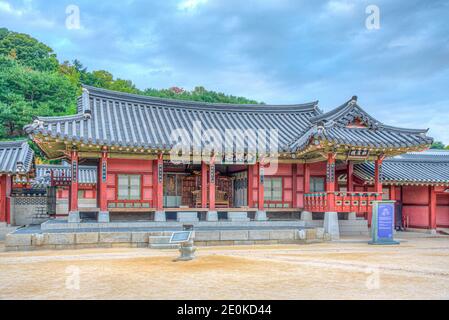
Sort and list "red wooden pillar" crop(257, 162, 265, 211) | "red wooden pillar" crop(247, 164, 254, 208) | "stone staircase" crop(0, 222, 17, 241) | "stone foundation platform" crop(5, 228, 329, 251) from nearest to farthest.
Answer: "stone foundation platform" crop(5, 228, 329, 251), "red wooden pillar" crop(257, 162, 265, 211), "red wooden pillar" crop(247, 164, 254, 208), "stone staircase" crop(0, 222, 17, 241)

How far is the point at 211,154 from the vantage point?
74.2ft

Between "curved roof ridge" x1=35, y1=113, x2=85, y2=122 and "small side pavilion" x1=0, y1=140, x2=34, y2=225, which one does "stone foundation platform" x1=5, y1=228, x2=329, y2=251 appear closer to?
"curved roof ridge" x1=35, y1=113, x2=85, y2=122

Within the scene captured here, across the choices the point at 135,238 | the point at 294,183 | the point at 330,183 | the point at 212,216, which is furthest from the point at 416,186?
the point at 135,238

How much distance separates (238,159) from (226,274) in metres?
12.7

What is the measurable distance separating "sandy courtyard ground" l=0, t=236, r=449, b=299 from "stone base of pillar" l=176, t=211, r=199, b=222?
5786mm

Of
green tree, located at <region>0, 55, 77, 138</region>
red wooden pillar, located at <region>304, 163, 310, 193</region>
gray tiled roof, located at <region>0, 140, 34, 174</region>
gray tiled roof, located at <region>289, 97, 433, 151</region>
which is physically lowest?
red wooden pillar, located at <region>304, 163, 310, 193</region>

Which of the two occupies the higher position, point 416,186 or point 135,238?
point 416,186

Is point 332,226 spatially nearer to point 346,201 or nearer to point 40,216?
point 346,201

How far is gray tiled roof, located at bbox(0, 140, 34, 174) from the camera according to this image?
81.6 ft

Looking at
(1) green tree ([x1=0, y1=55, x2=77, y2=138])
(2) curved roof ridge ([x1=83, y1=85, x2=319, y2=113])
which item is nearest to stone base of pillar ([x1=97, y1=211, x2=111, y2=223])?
(2) curved roof ridge ([x1=83, y1=85, x2=319, y2=113])

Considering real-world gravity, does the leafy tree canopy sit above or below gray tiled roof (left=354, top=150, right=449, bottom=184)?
above

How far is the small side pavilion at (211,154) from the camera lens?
2144 cm

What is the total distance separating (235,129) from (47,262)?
14818mm

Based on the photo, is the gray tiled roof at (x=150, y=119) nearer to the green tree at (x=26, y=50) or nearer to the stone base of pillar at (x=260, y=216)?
the stone base of pillar at (x=260, y=216)
